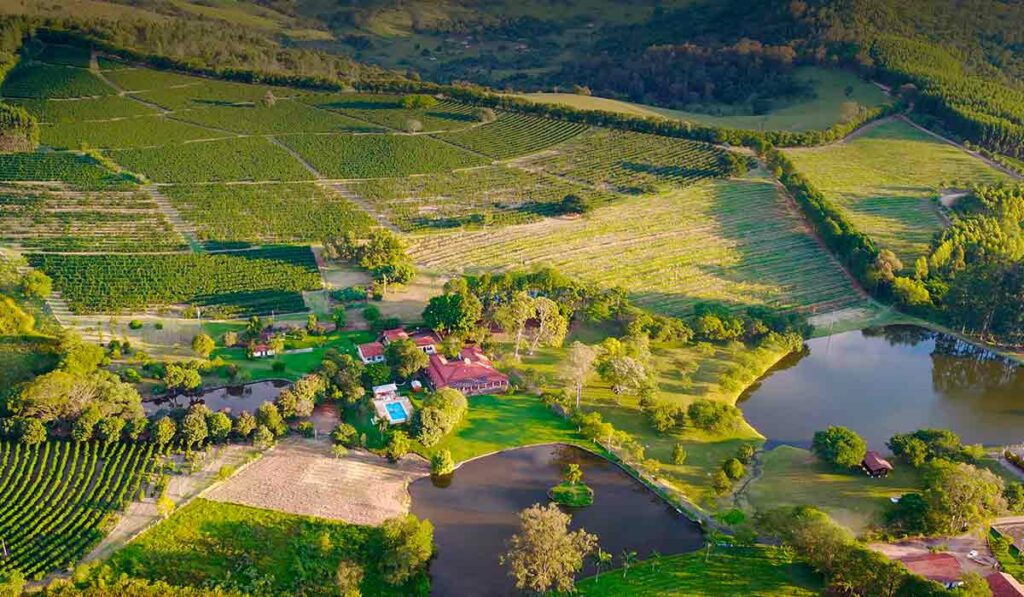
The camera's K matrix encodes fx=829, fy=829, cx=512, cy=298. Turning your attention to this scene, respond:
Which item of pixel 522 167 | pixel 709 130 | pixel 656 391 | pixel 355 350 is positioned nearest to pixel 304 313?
pixel 355 350

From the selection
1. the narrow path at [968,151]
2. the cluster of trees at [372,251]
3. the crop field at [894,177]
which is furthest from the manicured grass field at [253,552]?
the narrow path at [968,151]

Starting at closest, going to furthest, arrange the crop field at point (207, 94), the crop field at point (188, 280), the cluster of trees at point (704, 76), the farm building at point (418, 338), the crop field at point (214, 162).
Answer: the farm building at point (418, 338)
the crop field at point (188, 280)
the crop field at point (214, 162)
the crop field at point (207, 94)
the cluster of trees at point (704, 76)

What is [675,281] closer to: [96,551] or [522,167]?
[522,167]

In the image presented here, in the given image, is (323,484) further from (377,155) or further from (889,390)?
(377,155)

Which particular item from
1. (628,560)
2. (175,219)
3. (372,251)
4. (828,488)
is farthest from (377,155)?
(628,560)

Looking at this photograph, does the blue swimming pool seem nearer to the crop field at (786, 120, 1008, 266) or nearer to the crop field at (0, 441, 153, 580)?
the crop field at (0, 441, 153, 580)

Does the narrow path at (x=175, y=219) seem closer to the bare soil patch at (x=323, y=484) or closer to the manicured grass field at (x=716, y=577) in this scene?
the bare soil patch at (x=323, y=484)

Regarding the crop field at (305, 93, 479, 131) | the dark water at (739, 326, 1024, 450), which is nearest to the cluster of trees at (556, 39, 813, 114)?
the crop field at (305, 93, 479, 131)
